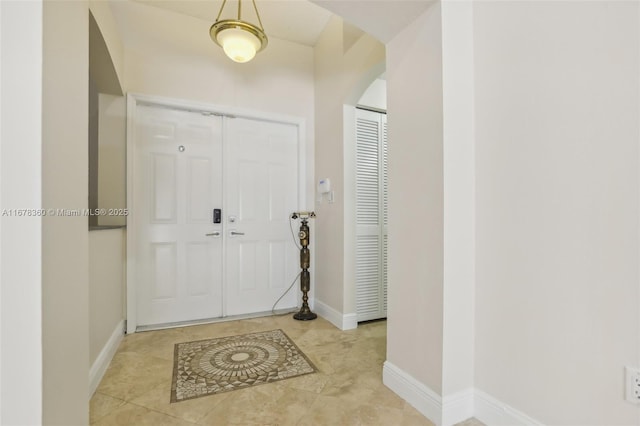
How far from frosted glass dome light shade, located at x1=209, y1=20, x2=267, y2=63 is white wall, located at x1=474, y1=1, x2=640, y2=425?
1.43m

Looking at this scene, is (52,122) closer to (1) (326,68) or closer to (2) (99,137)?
(2) (99,137)

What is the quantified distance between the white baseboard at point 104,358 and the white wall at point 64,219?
2.65ft

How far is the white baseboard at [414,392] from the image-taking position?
1526 mm

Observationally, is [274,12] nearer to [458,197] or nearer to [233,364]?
[458,197]

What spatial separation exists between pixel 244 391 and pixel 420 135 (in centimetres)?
179

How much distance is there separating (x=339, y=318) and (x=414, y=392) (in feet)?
4.14

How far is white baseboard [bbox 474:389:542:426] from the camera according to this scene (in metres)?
1.39

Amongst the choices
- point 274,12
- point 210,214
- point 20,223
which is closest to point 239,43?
point 274,12

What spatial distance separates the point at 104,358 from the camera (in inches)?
80.8

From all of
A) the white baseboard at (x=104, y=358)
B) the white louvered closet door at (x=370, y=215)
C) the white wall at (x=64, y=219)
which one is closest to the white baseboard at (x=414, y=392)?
the white louvered closet door at (x=370, y=215)

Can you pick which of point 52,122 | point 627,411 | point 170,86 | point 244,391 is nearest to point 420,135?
point 627,411

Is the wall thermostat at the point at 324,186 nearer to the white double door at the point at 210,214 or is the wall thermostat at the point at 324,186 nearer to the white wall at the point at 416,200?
the white double door at the point at 210,214

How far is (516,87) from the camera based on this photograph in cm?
144

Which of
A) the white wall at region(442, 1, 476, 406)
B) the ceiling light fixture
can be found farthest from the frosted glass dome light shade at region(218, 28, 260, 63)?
the white wall at region(442, 1, 476, 406)
